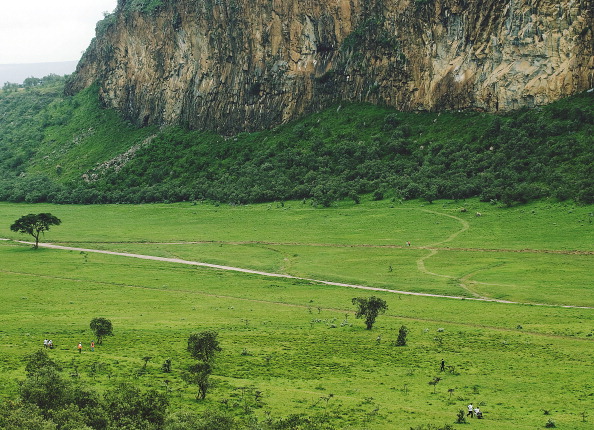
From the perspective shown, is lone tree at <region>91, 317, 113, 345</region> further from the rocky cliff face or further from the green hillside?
the rocky cliff face

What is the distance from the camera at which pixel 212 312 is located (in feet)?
233

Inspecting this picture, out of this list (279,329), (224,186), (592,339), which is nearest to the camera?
(592,339)

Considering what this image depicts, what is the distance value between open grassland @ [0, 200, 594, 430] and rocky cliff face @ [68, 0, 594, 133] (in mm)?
29177

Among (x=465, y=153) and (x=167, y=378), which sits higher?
(x=465, y=153)

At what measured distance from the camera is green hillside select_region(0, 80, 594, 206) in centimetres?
11700

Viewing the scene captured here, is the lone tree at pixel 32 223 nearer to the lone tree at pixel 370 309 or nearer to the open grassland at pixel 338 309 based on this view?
the open grassland at pixel 338 309

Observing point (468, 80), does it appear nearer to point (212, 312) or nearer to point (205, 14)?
point (205, 14)

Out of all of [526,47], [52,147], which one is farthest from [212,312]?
[52,147]

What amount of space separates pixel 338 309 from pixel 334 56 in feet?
315

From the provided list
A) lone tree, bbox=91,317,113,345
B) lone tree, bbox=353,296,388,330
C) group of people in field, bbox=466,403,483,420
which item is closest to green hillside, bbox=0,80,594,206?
lone tree, bbox=353,296,388,330

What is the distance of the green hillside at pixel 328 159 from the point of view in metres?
117

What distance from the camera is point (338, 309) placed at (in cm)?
7200

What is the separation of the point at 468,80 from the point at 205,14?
67.7m

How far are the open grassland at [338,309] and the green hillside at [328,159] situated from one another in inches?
305
